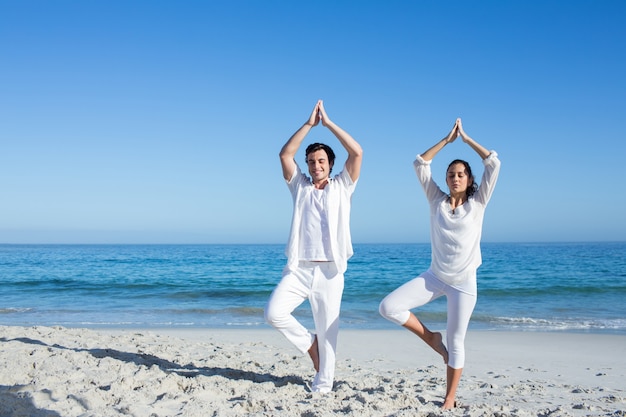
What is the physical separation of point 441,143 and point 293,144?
111cm

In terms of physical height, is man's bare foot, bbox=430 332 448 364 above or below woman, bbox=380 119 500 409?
below

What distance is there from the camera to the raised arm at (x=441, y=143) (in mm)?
3978

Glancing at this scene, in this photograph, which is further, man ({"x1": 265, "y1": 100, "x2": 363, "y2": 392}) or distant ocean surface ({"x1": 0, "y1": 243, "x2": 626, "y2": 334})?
distant ocean surface ({"x1": 0, "y1": 243, "x2": 626, "y2": 334})

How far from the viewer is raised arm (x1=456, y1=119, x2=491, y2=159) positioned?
3832mm

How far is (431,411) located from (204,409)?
1.57 m

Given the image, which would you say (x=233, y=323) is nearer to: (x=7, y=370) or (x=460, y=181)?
(x=7, y=370)

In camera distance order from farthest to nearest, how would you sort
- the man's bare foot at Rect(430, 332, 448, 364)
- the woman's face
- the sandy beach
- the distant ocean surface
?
the distant ocean surface → the man's bare foot at Rect(430, 332, 448, 364) → the woman's face → the sandy beach

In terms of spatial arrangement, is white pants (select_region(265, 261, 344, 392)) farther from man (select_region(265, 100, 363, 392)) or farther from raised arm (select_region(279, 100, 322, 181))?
raised arm (select_region(279, 100, 322, 181))

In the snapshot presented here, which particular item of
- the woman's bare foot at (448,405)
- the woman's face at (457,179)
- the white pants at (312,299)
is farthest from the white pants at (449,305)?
the woman's face at (457,179)

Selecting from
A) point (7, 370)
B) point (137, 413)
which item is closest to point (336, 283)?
point (137, 413)

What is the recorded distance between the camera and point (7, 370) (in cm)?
449

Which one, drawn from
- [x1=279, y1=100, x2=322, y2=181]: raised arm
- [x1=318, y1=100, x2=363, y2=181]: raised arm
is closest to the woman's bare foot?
[x1=318, y1=100, x2=363, y2=181]: raised arm

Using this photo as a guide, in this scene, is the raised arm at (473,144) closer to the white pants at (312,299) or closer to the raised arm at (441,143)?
the raised arm at (441,143)

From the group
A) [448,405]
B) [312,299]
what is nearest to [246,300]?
[312,299]
